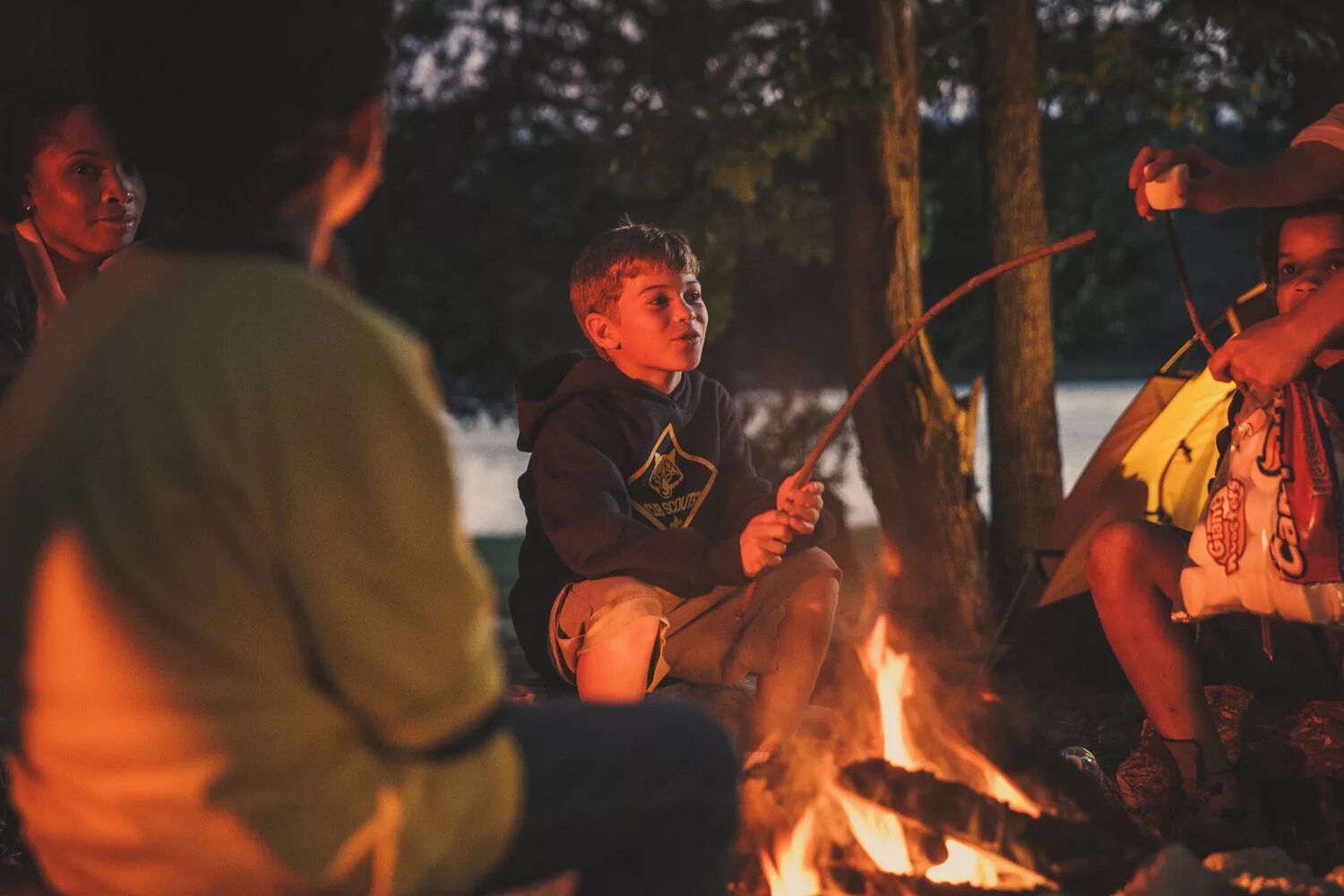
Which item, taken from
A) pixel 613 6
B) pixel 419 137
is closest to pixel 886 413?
pixel 613 6

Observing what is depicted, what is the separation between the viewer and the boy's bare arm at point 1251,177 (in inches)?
128

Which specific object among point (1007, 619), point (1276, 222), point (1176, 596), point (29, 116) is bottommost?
point (1007, 619)

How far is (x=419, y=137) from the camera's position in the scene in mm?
14211

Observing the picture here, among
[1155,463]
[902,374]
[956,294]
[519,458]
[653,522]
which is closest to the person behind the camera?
[956,294]

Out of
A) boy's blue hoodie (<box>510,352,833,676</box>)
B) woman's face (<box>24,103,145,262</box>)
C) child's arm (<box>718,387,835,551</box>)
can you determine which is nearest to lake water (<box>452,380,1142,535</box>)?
child's arm (<box>718,387,835,551</box>)

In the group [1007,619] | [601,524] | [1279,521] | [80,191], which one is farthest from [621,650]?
[1007,619]

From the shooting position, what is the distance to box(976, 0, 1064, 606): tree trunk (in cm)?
606

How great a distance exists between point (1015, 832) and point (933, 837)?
7.1 inches

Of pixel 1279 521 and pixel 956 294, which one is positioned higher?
pixel 956 294

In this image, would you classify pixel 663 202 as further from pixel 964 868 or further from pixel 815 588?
pixel 964 868

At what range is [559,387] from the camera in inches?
148

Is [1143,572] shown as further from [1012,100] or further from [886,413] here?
[1012,100]

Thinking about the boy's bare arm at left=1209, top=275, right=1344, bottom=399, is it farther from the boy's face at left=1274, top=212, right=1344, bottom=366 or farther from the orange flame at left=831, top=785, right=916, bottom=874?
the orange flame at left=831, top=785, right=916, bottom=874

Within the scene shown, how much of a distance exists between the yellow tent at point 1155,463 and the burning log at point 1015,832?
1537 mm
